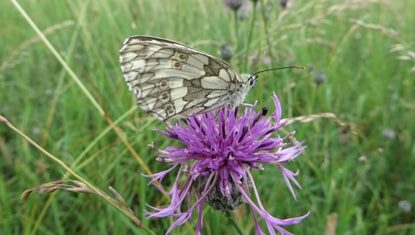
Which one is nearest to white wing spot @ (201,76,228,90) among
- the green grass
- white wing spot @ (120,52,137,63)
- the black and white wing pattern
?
the black and white wing pattern

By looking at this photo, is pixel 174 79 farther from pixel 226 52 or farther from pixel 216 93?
pixel 226 52

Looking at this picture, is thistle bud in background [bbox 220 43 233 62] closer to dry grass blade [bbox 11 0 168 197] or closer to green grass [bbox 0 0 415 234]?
green grass [bbox 0 0 415 234]

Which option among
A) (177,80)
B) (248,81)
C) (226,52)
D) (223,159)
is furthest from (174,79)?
(226,52)

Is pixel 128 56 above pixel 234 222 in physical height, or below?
above

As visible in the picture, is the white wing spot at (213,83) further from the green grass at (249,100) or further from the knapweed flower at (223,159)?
the green grass at (249,100)

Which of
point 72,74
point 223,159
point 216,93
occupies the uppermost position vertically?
point 72,74

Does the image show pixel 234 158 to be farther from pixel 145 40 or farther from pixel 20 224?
pixel 20 224
